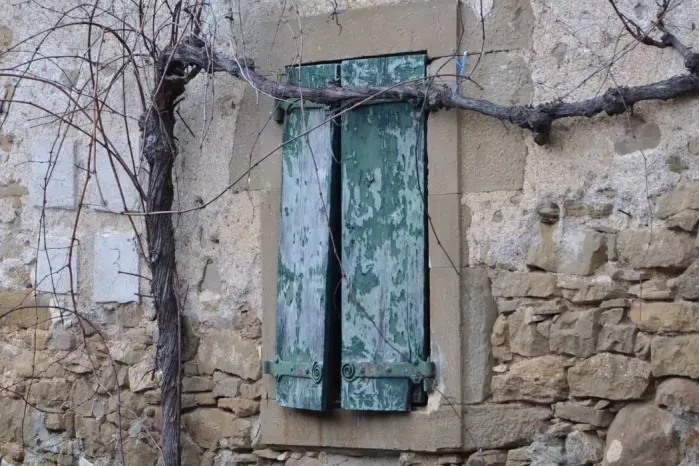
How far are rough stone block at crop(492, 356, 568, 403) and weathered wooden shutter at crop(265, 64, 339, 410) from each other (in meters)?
0.71

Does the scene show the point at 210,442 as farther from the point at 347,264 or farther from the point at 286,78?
the point at 286,78

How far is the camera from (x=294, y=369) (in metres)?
4.29

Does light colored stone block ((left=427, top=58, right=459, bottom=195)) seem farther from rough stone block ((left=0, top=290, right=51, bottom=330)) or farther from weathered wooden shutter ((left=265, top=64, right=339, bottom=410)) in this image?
rough stone block ((left=0, top=290, right=51, bottom=330))

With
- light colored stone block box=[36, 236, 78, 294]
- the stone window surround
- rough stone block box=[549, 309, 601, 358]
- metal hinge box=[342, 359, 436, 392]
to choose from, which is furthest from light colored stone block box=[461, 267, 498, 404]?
light colored stone block box=[36, 236, 78, 294]

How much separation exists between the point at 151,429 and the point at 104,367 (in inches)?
14.6

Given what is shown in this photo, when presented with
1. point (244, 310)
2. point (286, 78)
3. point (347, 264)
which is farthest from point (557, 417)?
point (286, 78)

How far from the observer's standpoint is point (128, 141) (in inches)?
183

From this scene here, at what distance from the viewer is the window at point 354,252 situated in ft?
13.6

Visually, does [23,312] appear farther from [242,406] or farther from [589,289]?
[589,289]

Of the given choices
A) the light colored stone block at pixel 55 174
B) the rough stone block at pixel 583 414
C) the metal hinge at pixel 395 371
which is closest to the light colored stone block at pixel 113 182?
the light colored stone block at pixel 55 174

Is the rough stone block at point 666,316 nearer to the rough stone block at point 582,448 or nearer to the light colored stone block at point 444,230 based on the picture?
the rough stone block at point 582,448

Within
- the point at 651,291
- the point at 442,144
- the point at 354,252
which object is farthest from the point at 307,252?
the point at 651,291

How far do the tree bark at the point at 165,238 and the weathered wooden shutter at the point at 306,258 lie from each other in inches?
18.3

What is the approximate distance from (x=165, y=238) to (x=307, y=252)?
2.18 feet
